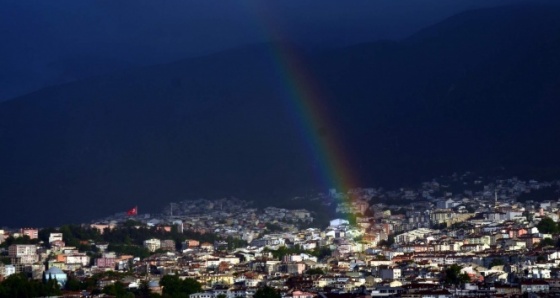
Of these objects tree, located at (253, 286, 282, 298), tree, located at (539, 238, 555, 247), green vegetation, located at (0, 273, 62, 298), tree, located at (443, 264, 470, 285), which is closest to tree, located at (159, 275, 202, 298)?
green vegetation, located at (0, 273, 62, 298)

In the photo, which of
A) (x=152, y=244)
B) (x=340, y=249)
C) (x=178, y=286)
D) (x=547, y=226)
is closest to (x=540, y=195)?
(x=547, y=226)

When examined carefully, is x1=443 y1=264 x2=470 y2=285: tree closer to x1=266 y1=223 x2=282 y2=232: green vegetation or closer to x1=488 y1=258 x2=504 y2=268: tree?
x1=488 y1=258 x2=504 y2=268: tree

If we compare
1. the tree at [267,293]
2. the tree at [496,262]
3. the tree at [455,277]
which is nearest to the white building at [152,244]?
the tree at [496,262]

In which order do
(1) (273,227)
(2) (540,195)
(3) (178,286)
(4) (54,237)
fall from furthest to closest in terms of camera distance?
(2) (540,195) → (1) (273,227) → (4) (54,237) → (3) (178,286)

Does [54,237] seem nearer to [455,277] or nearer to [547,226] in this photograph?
[547,226]

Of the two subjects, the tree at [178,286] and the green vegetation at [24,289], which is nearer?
the green vegetation at [24,289]

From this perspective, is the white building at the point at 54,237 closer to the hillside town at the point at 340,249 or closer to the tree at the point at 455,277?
the hillside town at the point at 340,249
